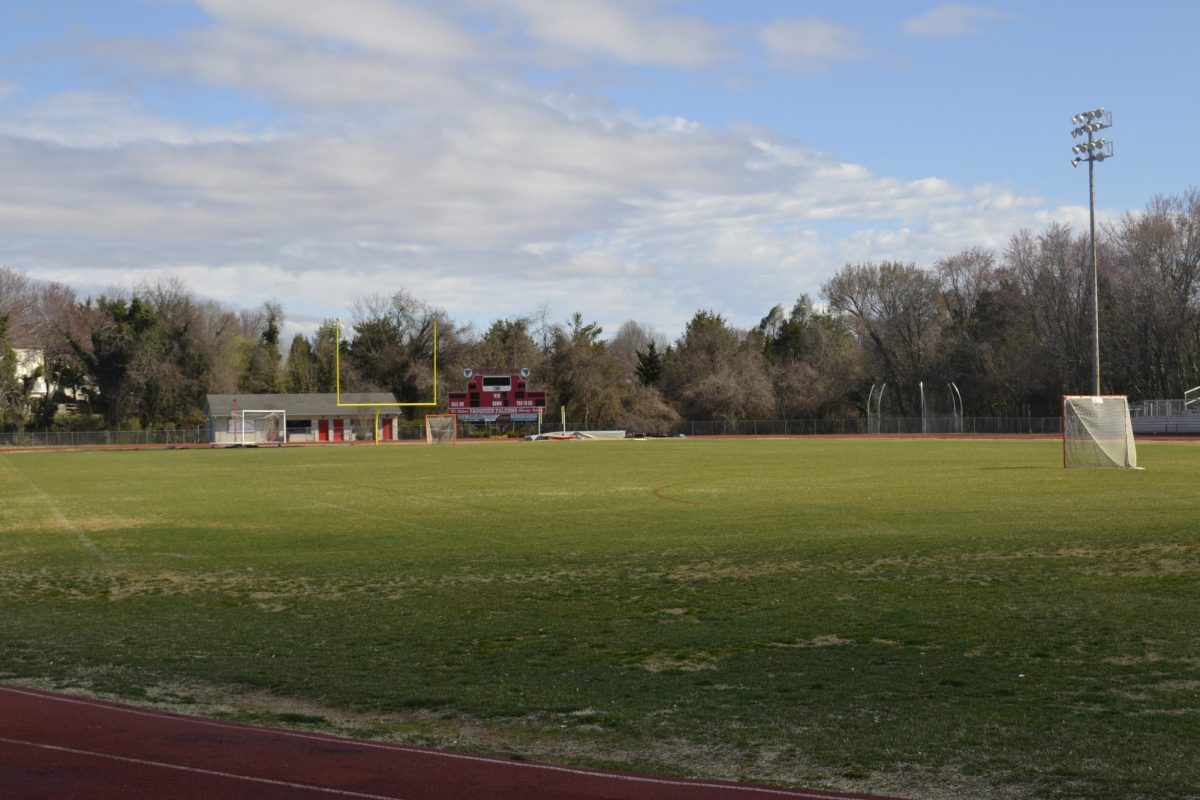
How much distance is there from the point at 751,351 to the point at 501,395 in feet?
129

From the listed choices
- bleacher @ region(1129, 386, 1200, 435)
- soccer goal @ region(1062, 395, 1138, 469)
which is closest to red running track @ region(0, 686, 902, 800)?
soccer goal @ region(1062, 395, 1138, 469)

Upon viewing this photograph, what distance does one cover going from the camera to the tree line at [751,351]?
84125 mm

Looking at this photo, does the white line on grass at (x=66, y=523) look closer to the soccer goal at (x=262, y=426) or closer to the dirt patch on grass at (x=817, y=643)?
the dirt patch on grass at (x=817, y=643)

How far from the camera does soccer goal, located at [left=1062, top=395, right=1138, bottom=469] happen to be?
36.8m

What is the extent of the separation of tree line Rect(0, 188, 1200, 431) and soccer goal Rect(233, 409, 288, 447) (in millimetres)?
10745

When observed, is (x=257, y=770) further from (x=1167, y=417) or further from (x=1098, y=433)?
(x=1167, y=417)

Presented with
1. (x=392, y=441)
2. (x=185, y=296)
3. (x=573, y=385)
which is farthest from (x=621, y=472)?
(x=185, y=296)

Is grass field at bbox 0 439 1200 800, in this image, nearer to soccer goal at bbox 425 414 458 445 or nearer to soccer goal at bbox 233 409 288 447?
soccer goal at bbox 233 409 288 447

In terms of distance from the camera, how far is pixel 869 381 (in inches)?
4208

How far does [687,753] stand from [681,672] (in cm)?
224

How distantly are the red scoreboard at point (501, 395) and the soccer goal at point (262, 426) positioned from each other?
15921mm

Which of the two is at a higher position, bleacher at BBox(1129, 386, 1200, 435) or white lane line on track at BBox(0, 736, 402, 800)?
bleacher at BBox(1129, 386, 1200, 435)

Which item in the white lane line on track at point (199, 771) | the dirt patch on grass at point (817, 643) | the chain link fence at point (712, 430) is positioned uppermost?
the chain link fence at point (712, 430)

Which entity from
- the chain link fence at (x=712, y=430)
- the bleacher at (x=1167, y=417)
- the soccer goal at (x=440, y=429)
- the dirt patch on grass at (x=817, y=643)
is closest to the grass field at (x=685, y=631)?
the dirt patch on grass at (x=817, y=643)
